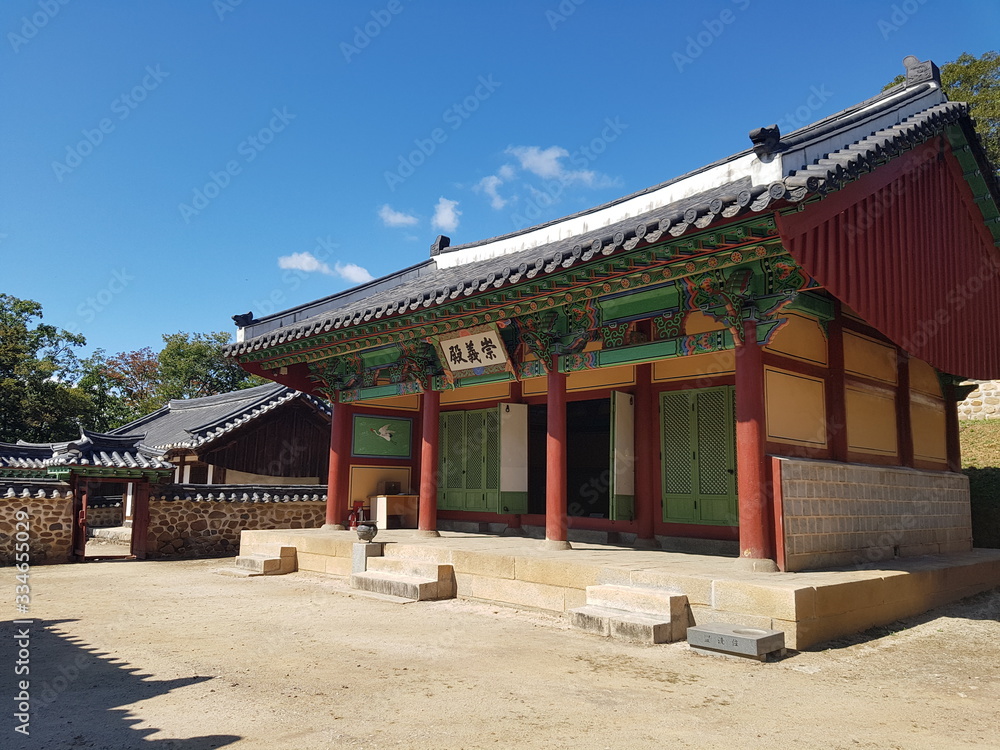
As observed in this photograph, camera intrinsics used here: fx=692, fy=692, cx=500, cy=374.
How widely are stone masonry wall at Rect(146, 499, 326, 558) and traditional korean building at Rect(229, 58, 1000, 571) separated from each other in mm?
3939

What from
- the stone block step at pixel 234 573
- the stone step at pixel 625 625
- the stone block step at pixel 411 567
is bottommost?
the stone block step at pixel 234 573

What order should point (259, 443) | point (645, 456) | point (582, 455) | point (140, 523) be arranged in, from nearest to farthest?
point (645, 456), point (140, 523), point (582, 455), point (259, 443)

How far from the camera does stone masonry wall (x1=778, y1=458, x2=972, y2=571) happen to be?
22.9 feet

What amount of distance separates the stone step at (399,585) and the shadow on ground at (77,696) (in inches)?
134

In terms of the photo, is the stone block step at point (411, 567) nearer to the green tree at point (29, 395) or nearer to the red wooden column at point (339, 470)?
the red wooden column at point (339, 470)

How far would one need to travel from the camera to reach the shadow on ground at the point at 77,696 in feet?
12.2

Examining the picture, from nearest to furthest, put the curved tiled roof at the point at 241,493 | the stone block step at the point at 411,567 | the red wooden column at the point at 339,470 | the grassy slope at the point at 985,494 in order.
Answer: the stone block step at the point at 411,567, the grassy slope at the point at 985,494, the red wooden column at the point at 339,470, the curved tiled roof at the point at 241,493

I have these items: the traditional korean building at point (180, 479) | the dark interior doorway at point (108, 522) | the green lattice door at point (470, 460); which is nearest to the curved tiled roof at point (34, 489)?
the traditional korean building at point (180, 479)

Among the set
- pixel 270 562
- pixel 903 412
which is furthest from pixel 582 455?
pixel 270 562

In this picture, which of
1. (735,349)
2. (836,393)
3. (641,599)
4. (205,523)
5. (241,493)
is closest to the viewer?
(641,599)

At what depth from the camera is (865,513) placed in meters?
8.12

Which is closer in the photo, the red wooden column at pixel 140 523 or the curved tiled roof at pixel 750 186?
the curved tiled roof at pixel 750 186

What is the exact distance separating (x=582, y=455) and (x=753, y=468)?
854cm

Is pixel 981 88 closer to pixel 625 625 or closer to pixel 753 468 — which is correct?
pixel 753 468
